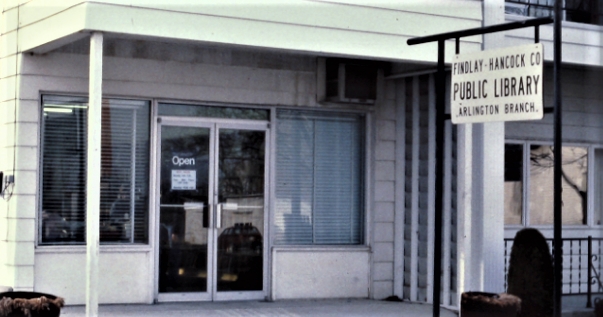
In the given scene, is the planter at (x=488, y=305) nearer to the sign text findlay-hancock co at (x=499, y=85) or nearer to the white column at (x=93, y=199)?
the sign text findlay-hancock co at (x=499, y=85)

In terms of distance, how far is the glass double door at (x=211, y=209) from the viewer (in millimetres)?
11195

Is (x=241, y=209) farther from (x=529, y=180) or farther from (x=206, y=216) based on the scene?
(x=529, y=180)

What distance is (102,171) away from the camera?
1083cm

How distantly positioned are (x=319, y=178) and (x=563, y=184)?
4047 millimetres

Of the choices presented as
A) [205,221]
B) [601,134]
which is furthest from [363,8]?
[601,134]

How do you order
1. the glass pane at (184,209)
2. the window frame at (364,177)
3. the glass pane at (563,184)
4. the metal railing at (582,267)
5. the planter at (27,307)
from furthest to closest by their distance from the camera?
the glass pane at (563,184) < the metal railing at (582,267) < the window frame at (364,177) < the glass pane at (184,209) < the planter at (27,307)

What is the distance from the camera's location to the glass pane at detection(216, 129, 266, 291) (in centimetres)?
1155

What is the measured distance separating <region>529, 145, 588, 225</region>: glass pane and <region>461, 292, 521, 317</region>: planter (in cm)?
387

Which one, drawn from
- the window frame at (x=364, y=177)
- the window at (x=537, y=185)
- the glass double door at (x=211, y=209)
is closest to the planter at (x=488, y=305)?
the window frame at (x=364, y=177)

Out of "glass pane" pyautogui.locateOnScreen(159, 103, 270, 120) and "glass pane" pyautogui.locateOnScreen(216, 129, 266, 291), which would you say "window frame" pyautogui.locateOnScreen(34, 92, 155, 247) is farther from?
"glass pane" pyautogui.locateOnScreen(216, 129, 266, 291)

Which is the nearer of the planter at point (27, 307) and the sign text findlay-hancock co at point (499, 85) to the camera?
the sign text findlay-hancock co at point (499, 85)

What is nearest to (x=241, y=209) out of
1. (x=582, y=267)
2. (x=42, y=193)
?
(x=42, y=193)

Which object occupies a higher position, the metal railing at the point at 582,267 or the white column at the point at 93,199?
the white column at the point at 93,199

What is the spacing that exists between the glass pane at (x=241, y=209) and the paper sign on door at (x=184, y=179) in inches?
13.8
